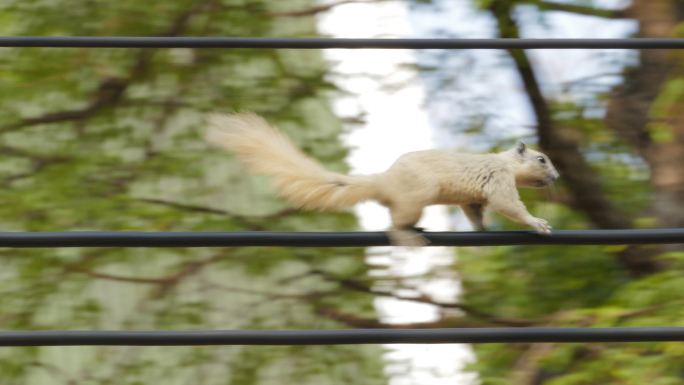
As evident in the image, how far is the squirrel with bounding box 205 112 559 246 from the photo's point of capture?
3.19 m

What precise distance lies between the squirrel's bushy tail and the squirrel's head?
0.50 metres

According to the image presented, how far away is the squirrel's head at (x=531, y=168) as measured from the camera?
356 cm

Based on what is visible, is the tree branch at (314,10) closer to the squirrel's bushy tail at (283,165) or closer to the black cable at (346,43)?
the squirrel's bushy tail at (283,165)

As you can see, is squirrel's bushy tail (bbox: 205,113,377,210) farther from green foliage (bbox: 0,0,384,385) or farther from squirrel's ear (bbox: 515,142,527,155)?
green foliage (bbox: 0,0,384,385)

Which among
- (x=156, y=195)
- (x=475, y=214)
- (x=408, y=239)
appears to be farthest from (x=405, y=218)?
(x=156, y=195)

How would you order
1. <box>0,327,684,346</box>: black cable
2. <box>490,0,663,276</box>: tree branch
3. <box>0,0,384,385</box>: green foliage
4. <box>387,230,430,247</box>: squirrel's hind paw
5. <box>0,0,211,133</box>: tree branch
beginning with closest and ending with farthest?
<box>0,327,684,346</box>: black cable, <box>387,230,430,247</box>: squirrel's hind paw, <box>0,0,384,385</box>: green foliage, <box>490,0,663,276</box>: tree branch, <box>0,0,211,133</box>: tree branch

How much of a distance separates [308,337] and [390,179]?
81 cm

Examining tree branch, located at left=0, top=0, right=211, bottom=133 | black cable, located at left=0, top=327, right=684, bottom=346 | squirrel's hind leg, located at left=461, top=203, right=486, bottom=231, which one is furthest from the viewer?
tree branch, located at left=0, top=0, right=211, bottom=133

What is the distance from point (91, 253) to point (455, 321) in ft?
5.23

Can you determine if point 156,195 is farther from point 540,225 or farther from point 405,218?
point 540,225

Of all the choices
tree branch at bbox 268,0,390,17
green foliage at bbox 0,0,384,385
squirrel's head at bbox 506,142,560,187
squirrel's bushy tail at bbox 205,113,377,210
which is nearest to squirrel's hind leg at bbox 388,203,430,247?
squirrel's bushy tail at bbox 205,113,377,210

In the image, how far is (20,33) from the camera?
5.23 m

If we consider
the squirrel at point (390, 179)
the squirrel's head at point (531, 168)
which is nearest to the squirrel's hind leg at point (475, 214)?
the squirrel at point (390, 179)

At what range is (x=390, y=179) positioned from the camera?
10.8 feet
